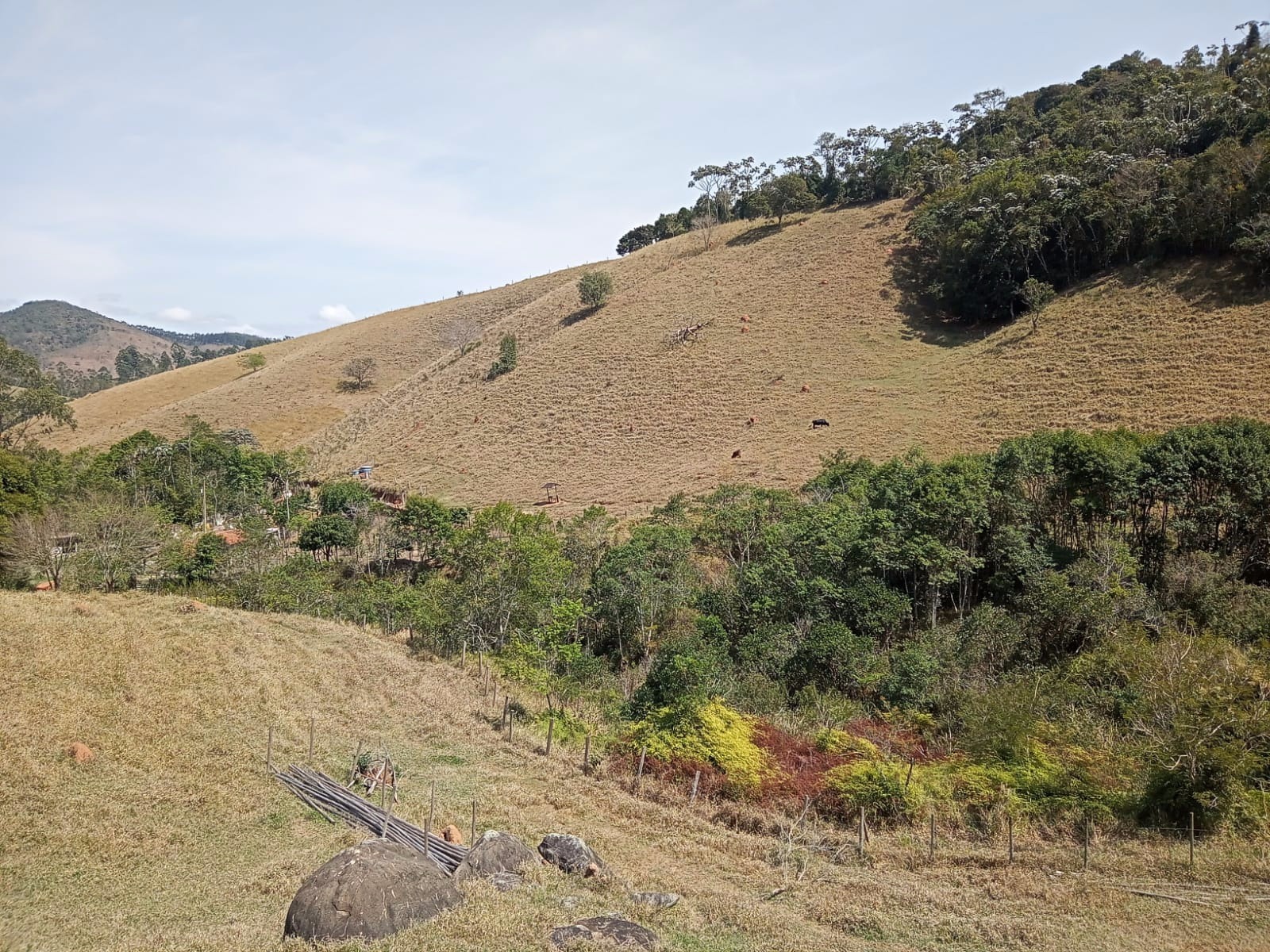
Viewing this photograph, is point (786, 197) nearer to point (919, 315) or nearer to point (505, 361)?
point (919, 315)

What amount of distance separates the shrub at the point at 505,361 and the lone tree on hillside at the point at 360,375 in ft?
82.7

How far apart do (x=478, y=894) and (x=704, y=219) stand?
99599 millimetres

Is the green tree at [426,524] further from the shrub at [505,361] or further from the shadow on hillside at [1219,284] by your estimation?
the shadow on hillside at [1219,284]

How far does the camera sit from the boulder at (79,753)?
55.3 ft

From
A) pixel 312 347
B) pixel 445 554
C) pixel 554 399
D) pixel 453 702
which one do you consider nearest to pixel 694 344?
pixel 554 399

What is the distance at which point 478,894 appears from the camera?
12.3 m

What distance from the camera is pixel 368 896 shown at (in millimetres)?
10945

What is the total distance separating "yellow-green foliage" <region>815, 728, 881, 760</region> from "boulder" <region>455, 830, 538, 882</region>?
904 cm

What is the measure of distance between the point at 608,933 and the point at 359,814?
23.0ft

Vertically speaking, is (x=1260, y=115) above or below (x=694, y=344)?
above

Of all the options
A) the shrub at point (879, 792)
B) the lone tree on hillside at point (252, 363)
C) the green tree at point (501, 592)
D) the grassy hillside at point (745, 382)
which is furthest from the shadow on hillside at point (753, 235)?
the shrub at point (879, 792)

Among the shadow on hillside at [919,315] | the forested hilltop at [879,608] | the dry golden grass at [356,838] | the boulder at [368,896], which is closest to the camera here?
the boulder at [368,896]

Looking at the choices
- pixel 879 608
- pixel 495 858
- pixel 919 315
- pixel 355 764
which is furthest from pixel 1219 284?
pixel 355 764

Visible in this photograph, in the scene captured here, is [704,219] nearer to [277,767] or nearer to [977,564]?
Result: [977,564]
